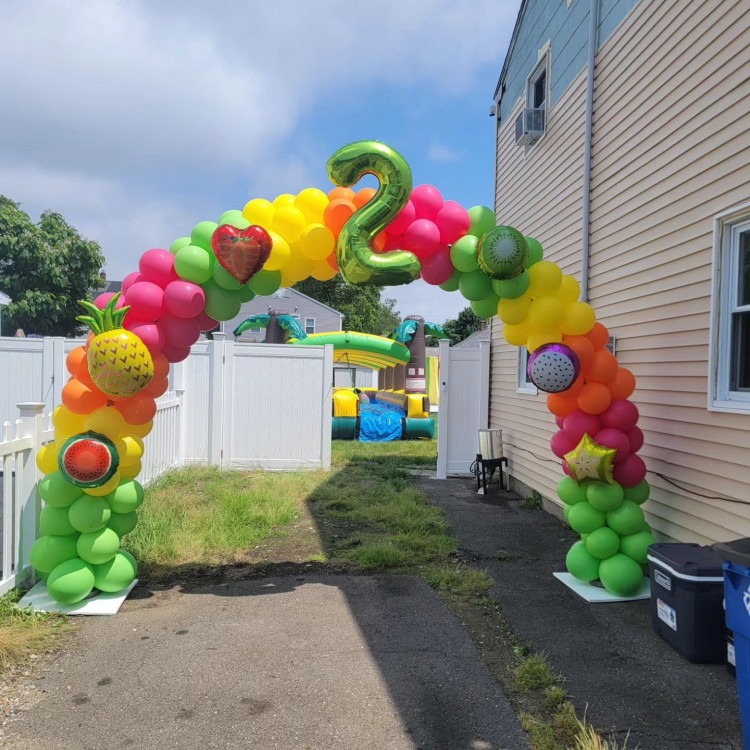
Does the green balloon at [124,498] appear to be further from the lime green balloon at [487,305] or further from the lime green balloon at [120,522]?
the lime green balloon at [487,305]

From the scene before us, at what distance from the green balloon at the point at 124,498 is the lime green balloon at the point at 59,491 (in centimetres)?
21

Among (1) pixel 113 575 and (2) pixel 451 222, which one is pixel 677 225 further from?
(1) pixel 113 575

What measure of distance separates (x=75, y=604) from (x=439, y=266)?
348 cm

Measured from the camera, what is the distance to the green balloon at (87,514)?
13.7ft

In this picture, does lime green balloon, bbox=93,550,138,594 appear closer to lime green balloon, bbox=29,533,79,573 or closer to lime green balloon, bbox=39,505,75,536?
lime green balloon, bbox=29,533,79,573

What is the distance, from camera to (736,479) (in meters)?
3.98

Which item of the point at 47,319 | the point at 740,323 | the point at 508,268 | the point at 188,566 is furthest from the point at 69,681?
the point at 47,319

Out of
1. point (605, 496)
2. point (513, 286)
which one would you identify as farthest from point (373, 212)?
point (605, 496)

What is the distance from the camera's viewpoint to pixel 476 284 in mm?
4609

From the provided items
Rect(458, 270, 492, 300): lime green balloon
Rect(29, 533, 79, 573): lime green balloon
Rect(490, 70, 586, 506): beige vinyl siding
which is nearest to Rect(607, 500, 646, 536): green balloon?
Rect(458, 270, 492, 300): lime green balloon

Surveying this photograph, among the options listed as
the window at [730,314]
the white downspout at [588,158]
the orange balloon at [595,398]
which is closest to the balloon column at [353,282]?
the orange balloon at [595,398]

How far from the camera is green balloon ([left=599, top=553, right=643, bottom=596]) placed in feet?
14.5

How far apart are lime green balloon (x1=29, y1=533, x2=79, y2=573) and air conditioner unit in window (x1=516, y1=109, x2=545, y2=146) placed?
703 centimetres

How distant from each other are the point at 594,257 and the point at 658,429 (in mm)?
2148
